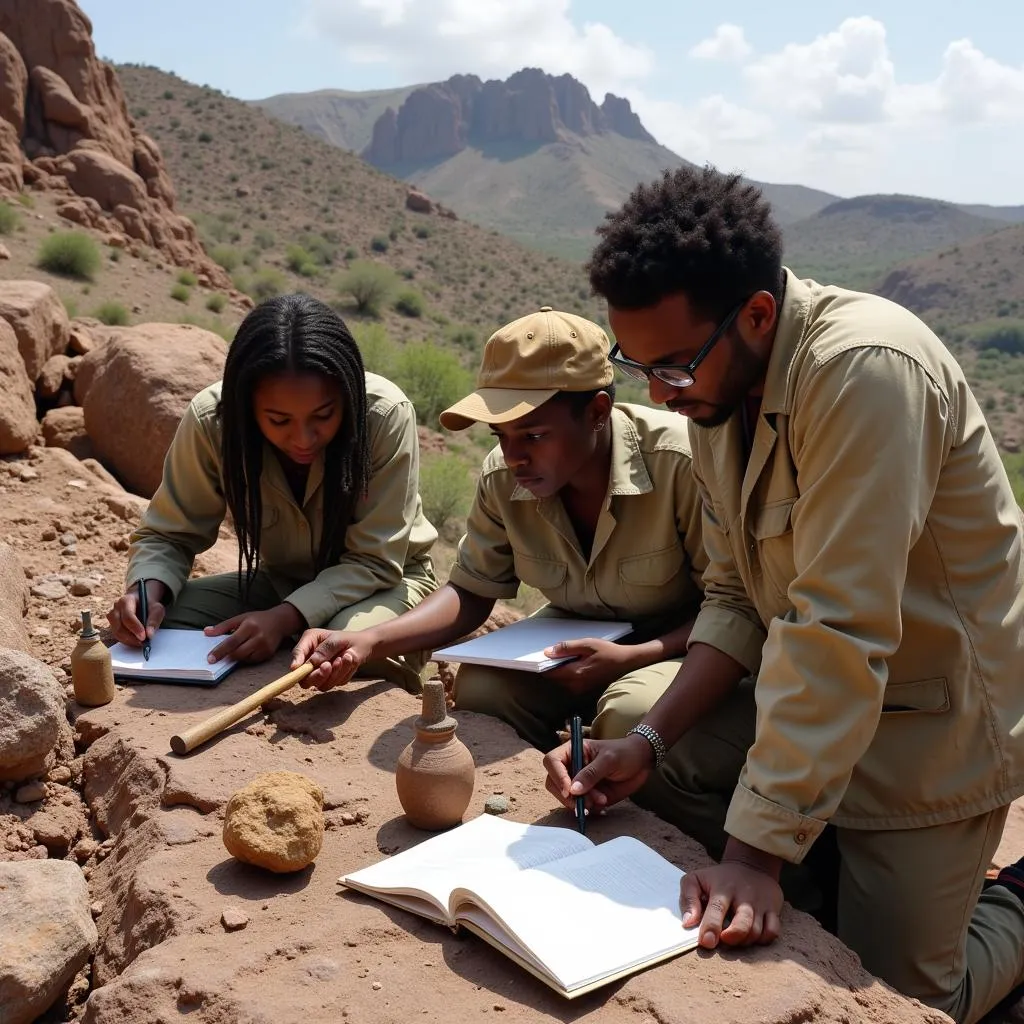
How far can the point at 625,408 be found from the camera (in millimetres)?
3627

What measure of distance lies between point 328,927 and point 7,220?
13.8m

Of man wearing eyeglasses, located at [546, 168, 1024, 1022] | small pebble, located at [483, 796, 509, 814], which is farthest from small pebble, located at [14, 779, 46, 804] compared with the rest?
man wearing eyeglasses, located at [546, 168, 1024, 1022]

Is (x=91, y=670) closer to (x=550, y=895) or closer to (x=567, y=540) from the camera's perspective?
(x=567, y=540)

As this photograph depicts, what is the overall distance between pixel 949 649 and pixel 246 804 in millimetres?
1645

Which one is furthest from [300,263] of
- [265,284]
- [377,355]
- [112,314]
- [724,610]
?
[724,610]

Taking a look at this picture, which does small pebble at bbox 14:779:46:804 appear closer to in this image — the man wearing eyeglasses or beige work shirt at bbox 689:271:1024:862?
the man wearing eyeglasses

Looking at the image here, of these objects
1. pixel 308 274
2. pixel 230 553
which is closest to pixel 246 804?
pixel 230 553

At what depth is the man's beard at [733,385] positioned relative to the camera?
244 centimetres

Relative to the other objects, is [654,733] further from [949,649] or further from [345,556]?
[345,556]

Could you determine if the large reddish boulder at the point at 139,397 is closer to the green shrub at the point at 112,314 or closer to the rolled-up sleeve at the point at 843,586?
the rolled-up sleeve at the point at 843,586

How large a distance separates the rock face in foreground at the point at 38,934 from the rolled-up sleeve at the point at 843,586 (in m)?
1.44

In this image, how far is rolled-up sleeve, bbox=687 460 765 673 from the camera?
109 inches

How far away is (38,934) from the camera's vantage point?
2.25 m

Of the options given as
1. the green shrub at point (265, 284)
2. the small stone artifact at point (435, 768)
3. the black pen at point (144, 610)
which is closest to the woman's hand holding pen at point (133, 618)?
the black pen at point (144, 610)
